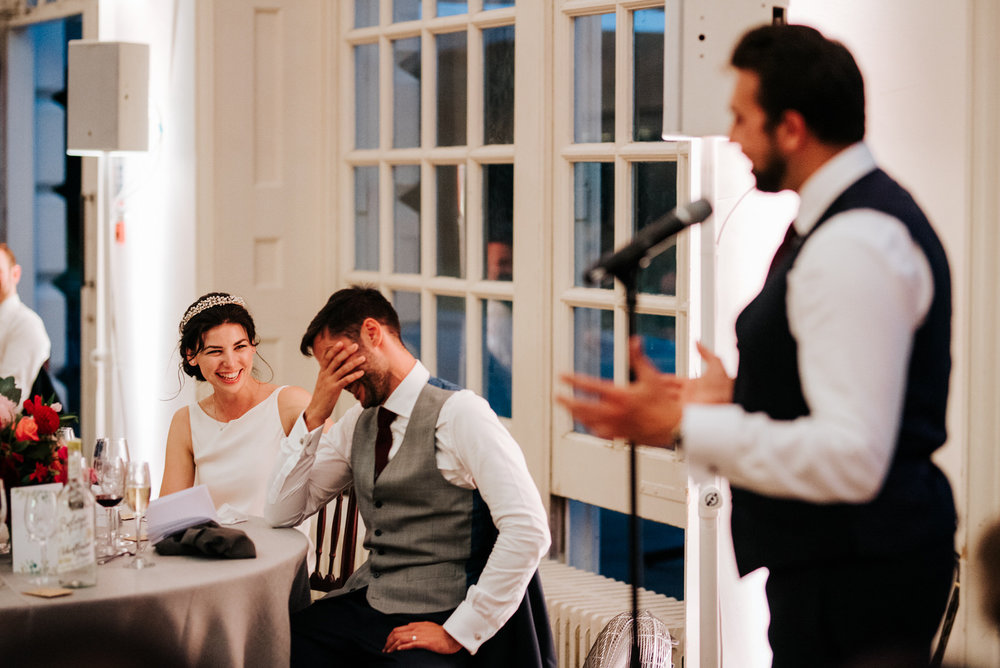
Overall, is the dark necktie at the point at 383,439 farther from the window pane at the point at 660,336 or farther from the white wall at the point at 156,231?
the white wall at the point at 156,231

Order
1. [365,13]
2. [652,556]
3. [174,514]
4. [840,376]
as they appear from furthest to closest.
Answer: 1. [652,556]
2. [365,13]
3. [174,514]
4. [840,376]

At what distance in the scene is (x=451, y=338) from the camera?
3.94 metres

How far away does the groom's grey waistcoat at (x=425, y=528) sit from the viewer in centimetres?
231

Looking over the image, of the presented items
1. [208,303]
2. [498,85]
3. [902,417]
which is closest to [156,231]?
[498,85]

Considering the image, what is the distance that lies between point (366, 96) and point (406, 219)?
1.84ft

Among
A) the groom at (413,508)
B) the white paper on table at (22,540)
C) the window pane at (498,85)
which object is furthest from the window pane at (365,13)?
the white paper on table at (22,540)

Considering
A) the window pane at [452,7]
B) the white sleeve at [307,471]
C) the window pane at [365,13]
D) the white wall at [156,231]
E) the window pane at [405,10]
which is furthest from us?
the white wall at [156,231]

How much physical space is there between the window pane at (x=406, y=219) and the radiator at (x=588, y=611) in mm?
1371

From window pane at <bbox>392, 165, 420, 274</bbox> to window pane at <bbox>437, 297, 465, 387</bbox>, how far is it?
0.24 metres

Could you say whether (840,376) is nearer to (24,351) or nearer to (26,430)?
(26,430)

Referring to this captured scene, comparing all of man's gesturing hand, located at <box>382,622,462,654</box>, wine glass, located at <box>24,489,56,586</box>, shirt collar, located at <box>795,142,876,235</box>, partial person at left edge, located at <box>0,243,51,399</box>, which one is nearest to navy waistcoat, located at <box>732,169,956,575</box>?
shirt collar, located at <box>795,142,876,235</box>

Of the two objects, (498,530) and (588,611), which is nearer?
(498,530)

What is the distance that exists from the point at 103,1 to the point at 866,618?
4.53 m

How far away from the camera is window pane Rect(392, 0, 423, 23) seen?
4051mm
